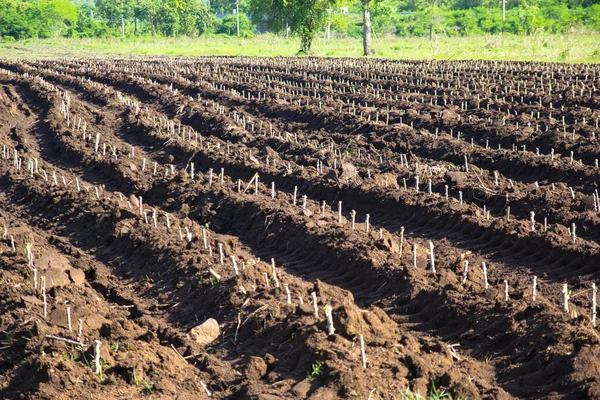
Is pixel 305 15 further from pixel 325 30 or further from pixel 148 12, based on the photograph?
pixel 148 12

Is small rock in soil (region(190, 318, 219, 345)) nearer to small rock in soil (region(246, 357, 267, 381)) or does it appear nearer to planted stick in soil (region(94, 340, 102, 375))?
small rock in soil (region(246, 357, 267, 381))

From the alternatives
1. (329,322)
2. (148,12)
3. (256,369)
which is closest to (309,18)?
(148,12)

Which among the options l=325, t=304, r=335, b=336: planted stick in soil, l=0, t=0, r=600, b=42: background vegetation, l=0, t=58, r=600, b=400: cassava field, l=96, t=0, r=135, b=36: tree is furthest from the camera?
l=96, t=0, r=135, b=36: tree

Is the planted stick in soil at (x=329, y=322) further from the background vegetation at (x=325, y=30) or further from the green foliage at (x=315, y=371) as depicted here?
the background vegetation at (x=325, y=30)

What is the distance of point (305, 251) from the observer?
1039cm

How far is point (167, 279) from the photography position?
9.56 meters

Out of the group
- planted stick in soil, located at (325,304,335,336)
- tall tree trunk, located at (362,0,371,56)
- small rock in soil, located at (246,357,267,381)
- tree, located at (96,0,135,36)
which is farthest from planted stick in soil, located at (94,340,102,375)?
tree, located at (96,0,135,36)

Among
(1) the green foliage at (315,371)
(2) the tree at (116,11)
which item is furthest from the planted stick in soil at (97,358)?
(2) the tree at (116,11)

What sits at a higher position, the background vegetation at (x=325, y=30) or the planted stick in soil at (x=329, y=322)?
the background vegetation at (x=325, y=30)

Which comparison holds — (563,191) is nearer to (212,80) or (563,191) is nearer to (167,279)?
(167,279)

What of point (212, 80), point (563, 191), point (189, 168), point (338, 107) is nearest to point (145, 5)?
point (212, 80)

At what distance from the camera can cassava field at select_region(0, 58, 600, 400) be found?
659 centimetres

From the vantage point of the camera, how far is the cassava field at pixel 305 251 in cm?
659

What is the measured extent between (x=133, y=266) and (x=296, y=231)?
2153mm
